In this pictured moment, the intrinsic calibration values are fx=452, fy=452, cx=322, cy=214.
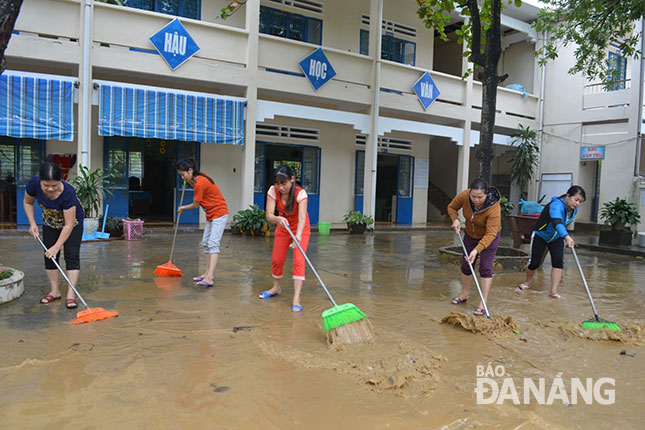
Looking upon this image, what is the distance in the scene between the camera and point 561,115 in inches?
663

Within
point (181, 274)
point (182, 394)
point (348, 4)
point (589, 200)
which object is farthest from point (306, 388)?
point (589, 200)

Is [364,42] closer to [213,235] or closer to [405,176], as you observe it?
[405,176]

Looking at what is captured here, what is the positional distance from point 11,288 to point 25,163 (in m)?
7.63

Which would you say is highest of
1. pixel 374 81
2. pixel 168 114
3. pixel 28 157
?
pixel 374 81

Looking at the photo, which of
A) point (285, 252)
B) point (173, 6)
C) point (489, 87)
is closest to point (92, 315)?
point (285, 252)

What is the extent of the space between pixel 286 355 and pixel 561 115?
1684 cm

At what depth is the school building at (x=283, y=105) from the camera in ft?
32.8

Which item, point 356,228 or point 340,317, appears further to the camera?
point 356,228

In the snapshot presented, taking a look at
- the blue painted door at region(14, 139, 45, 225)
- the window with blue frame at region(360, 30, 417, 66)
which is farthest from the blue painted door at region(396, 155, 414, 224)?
the blue painted door at region(14, 139, 45, 225)

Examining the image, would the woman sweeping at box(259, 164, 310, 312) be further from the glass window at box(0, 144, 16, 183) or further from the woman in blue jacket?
the glass window at box(0, 144, 16, 183)

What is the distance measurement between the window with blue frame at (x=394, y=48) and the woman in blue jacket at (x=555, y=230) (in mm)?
10340

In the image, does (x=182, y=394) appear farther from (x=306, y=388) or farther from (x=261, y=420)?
(x=306, y=388)

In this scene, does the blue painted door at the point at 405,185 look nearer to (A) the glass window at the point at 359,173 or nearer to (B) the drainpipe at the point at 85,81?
(A) the glass window at the point at 359,173

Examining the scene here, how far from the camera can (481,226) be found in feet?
16.5
